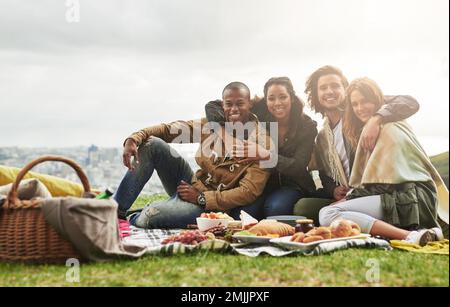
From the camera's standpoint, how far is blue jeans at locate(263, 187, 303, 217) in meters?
4.30

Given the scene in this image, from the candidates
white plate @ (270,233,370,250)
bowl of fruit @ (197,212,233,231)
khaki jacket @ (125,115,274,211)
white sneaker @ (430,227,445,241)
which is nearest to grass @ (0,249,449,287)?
white plate @ (270,233,370,250)

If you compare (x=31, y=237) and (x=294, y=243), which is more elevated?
(x=31, y=237)

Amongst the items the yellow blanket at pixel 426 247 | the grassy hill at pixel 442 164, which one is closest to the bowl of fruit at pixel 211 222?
the yellow blanket at pixel 426 247

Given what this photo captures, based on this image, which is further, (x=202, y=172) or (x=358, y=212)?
(x=202, y=172)

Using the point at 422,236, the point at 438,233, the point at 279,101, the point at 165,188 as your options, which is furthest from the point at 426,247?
the point at 165,188

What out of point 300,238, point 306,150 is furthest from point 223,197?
point 300,238

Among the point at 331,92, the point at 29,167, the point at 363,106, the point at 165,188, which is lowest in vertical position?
the point at 165,188

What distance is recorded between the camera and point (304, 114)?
4469mm

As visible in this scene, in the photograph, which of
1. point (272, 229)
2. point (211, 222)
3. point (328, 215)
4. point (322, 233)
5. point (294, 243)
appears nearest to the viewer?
point (294, 243)

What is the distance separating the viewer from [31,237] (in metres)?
2.98

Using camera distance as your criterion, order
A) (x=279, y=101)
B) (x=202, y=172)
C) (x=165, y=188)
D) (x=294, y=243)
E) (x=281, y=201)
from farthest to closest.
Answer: (x=165, y=188)
(x=202, y=172)
(x=279, y=101)
(x=281, y=201)
(x=294, y=243)

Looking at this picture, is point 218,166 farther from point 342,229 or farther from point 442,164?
point 442,164

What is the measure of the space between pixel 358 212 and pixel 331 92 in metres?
0.88
